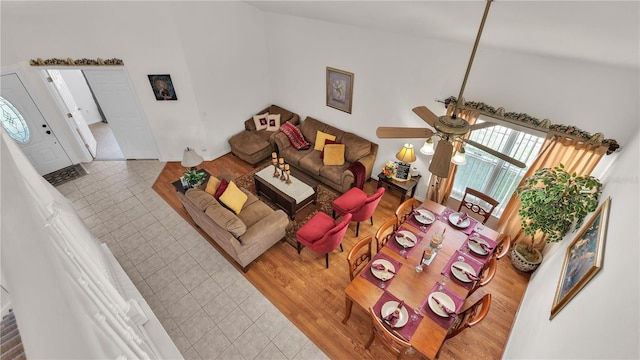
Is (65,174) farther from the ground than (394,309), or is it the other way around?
(394,309)

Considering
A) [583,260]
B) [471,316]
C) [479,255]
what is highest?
A: [583,260]

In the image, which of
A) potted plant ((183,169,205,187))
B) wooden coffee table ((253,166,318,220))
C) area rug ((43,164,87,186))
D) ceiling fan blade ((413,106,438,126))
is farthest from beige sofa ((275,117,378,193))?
area rug ((43,164,87,186))

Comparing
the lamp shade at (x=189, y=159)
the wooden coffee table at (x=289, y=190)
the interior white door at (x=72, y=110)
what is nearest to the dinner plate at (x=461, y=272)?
the wooden coffee table at (x=289, y=190)

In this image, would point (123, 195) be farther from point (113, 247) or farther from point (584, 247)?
point (584, 247)

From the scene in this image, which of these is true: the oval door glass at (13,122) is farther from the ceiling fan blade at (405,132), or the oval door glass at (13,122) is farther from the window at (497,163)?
the window at (497,163)

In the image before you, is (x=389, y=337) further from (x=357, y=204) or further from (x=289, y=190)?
(x=289, y=190)

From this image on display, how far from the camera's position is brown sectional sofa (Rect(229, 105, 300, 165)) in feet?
21.3

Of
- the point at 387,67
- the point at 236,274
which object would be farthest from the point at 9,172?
the point at 387,67

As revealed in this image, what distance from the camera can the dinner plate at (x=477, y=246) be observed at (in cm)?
354

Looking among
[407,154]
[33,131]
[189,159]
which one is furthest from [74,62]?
[407,154]

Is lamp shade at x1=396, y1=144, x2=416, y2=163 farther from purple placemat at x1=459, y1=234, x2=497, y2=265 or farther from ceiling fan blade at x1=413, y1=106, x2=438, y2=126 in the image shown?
ceiling fan blade at x1=413, y1=106, x2=438, y2=126

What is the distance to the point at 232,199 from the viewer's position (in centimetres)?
459

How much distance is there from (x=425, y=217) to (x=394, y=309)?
155 centimetres

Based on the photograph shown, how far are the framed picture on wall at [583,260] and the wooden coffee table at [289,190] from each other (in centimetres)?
356
